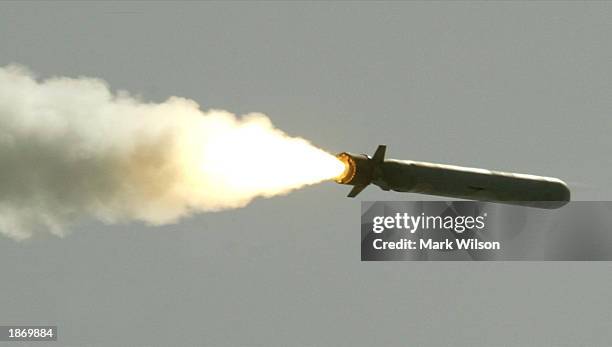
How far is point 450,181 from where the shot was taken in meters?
44.4

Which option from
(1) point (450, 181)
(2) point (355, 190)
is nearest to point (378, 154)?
(2) point (355, 190)

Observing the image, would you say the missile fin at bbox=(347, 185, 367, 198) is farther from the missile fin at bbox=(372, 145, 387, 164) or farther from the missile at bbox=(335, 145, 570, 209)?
the missile fin at bbox=(372, 145, 387, 164)

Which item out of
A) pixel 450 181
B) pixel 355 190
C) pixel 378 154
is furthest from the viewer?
pixel 450 181

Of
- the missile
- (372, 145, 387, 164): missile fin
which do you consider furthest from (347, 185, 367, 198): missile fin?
(372, 145, 387, 164): missile fin

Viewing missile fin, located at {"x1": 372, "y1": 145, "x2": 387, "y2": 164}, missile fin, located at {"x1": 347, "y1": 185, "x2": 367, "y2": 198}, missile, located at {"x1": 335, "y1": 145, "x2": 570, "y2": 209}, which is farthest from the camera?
missile fin, located at {"x1": 372, "y1": 145, "x2": 387, "y2": 164}

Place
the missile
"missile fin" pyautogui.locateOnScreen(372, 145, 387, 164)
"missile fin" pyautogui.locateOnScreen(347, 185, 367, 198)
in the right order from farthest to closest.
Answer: "missile fin" pyautogui.locateOnScreen(372, 145, 387, 164) < "missile fin" pyautogui.locateOnScreen(347, 185, 367, 198) < the missile

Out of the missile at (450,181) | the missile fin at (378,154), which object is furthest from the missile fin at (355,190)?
the missile fin at (378,154)

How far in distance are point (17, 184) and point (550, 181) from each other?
739 inches

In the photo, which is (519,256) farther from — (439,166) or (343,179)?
(343,179)

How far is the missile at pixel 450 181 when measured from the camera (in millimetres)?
41906

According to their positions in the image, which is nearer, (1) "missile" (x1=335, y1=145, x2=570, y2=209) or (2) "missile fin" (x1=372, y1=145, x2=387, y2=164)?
(1) "missile" (x1=335, y1=145, x2=570, y2=209)

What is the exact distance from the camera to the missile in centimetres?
4191

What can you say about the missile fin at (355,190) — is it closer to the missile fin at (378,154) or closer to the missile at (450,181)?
the missile at (450,181)

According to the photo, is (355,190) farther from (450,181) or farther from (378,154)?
(450,181)
